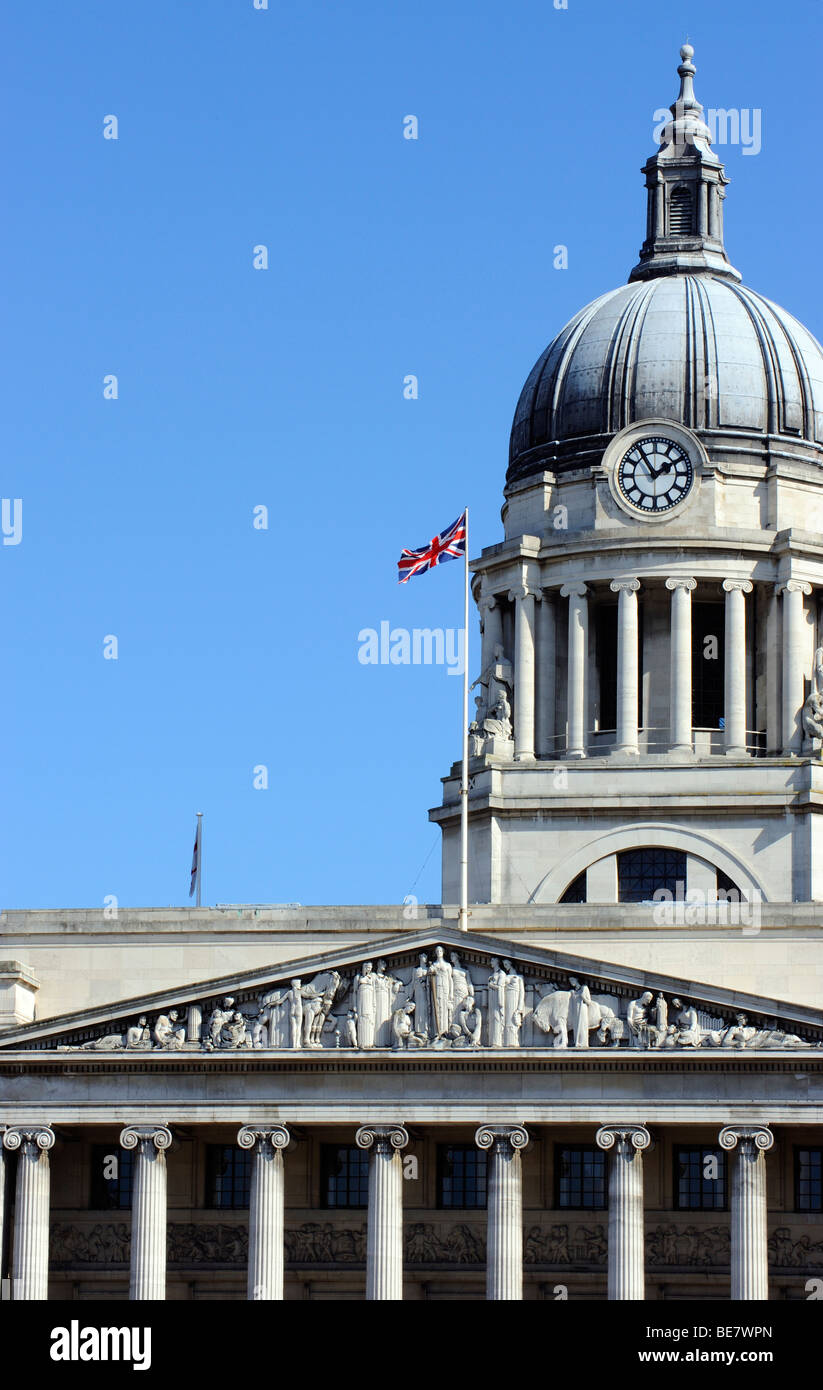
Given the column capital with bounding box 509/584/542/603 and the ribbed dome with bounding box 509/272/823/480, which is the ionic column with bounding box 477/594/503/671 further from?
the ribbed dome with bounding box 509/272/823/480

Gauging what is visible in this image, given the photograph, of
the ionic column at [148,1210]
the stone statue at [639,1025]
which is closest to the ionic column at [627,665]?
the stone statue at [639,1025]

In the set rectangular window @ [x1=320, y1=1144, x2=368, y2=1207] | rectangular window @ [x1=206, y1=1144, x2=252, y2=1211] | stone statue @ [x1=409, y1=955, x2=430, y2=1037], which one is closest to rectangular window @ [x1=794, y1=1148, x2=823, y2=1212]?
stone statue @ [x1=409, y1=955, x2=430, y2=1037]

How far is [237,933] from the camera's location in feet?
301

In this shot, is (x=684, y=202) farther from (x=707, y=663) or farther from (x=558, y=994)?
A: (x=558, y=994)

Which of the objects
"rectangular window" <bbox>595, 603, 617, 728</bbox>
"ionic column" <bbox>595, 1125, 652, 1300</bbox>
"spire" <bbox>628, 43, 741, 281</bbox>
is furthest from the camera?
"spire" <bbox>628, 43, 741, 281</bbox>

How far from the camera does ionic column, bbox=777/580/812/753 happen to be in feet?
325

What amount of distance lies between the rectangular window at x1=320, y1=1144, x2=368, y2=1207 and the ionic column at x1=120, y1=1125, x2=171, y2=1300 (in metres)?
4.98

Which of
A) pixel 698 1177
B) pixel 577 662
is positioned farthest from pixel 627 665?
pixel 698 1177

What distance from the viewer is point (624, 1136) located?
81.6 m

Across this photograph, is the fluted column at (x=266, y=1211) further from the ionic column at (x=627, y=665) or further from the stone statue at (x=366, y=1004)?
the ionic column at (x=627, y=665)
